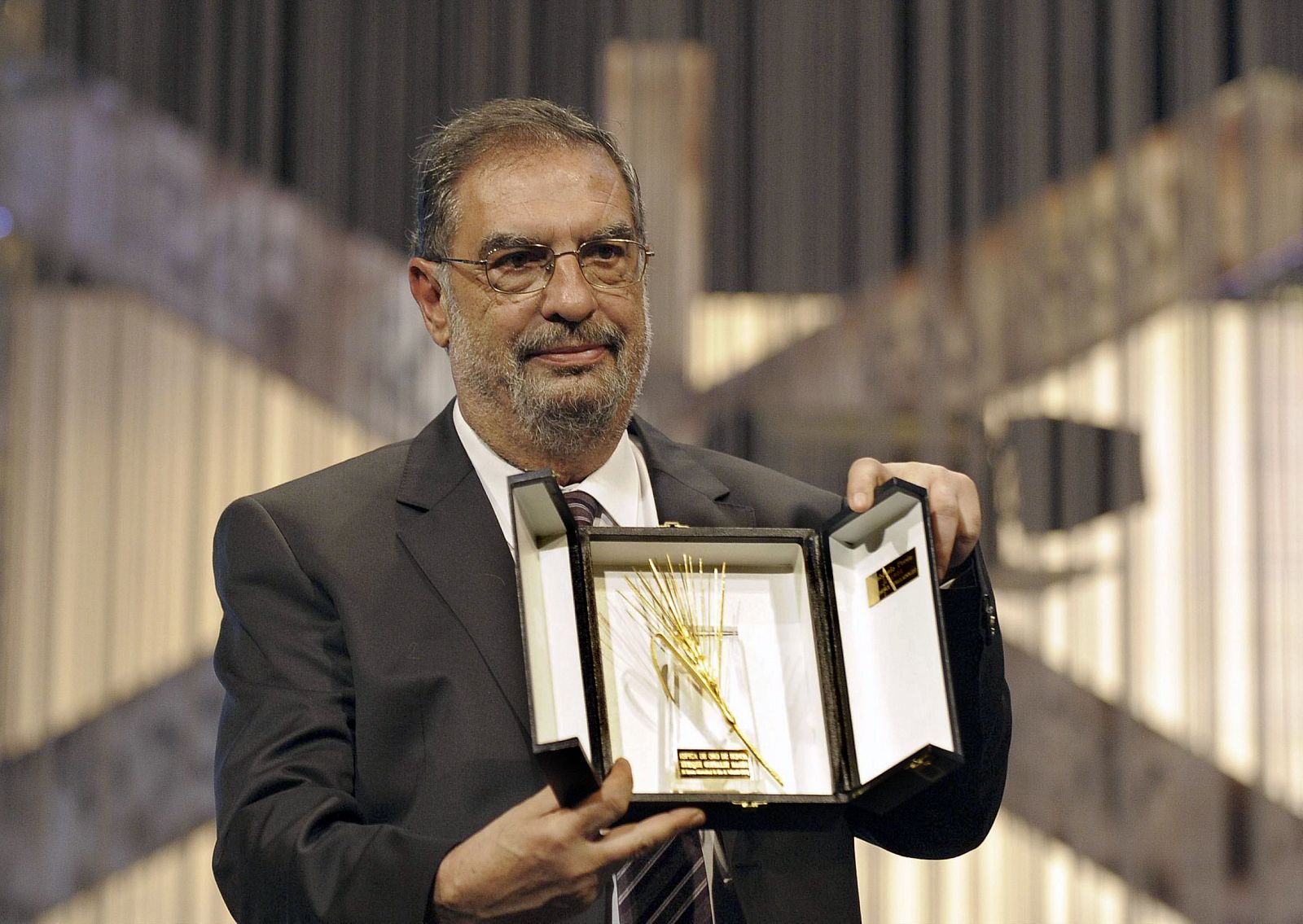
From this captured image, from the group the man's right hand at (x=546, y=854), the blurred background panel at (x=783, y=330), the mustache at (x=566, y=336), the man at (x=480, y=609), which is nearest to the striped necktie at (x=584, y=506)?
the man at (x=480, y=609)

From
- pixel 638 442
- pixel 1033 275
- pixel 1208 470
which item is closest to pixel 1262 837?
pixel 1208 470

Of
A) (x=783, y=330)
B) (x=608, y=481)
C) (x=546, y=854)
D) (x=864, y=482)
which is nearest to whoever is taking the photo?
(x=546, y=854)

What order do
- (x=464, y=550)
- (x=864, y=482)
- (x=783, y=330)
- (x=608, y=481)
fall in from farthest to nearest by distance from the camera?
1. (x=783, y=330)
2. (x=608, y=481)
3. (x=464, y=550)
4. (x=864, y=482)

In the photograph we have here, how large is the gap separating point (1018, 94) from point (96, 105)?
209cm

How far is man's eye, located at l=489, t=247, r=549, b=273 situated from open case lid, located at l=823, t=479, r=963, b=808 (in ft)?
1.30

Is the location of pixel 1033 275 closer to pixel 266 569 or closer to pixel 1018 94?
pixel 1018 94

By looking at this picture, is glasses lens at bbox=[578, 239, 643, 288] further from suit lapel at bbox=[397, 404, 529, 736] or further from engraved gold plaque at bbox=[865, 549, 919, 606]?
engraved gold plaque at bbox=[865, 549, 919, 606]

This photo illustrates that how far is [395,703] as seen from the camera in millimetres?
1219

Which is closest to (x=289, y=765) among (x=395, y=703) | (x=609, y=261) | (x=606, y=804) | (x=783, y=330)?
(x=395, y=703)

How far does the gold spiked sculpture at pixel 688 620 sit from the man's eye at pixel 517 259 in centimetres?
36

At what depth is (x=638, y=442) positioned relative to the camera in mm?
1513

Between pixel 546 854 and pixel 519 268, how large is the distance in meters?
0.60

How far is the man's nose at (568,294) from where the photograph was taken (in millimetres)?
1337

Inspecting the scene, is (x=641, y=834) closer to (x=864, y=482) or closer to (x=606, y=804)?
(x=606, y=804)
